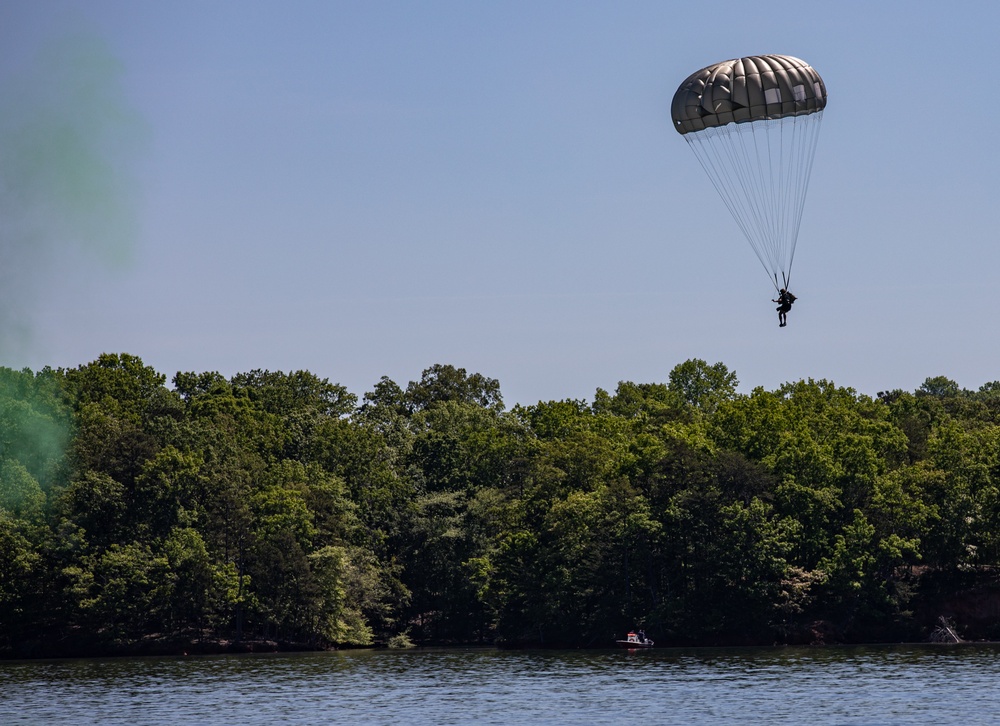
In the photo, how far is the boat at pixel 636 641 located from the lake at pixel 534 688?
6.13 ft

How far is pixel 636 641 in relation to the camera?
271ft

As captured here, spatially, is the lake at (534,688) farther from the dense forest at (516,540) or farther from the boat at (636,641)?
the dense forest at (516,540)

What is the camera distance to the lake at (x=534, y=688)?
51438 mm

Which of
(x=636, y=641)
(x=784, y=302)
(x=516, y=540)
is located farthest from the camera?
(x=516, y=540)

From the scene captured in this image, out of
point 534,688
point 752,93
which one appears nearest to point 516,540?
point 534,688

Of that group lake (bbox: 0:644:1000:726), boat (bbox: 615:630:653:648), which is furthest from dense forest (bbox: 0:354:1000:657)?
lake (bbox: 0:644:1000:726)

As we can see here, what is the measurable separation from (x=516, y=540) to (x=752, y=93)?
41370 mm

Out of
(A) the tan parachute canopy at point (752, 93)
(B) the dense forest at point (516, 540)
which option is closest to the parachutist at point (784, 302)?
(A) the tan parachute canopy at point (752, 93)

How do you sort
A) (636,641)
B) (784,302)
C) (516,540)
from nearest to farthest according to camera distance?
(784,302) → (636,641) → (516,540)

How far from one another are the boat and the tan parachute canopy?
35.8m

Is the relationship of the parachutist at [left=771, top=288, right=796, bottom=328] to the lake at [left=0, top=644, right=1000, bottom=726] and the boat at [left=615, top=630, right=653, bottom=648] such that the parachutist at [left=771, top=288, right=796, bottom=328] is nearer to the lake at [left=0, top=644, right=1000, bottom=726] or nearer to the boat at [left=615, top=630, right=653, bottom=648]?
the lake at [left=0, top=644, right=1000, bottom=726]

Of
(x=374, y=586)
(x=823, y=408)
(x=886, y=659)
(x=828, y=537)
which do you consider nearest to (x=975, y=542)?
(x=828, y=537)

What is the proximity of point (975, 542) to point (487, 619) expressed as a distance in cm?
3129

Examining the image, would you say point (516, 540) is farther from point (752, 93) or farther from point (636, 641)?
point (752, 93)
